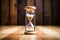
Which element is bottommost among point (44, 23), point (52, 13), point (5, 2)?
point (44, 23)

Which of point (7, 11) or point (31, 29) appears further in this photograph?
point (7, 11)

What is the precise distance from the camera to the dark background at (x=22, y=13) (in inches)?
154

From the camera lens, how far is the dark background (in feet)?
12.8

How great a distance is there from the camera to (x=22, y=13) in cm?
392

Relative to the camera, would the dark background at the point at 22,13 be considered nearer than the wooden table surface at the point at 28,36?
No

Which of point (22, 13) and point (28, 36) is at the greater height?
point (22, 13)

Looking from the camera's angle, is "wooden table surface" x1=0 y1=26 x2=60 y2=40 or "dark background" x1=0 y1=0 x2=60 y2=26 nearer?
Answer: "wooden table surface" x1=0 y1=26 x2=60 y2=40

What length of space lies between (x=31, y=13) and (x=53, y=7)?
7.63ft

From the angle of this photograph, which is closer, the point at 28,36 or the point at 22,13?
the point at 28,36

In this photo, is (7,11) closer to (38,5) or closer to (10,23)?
(10,23)

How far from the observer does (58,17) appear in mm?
3883

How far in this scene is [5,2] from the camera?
3.94m

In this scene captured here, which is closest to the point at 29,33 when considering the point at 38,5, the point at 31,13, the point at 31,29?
the point at 31,29

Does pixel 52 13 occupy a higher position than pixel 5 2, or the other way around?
pixel 5 2
